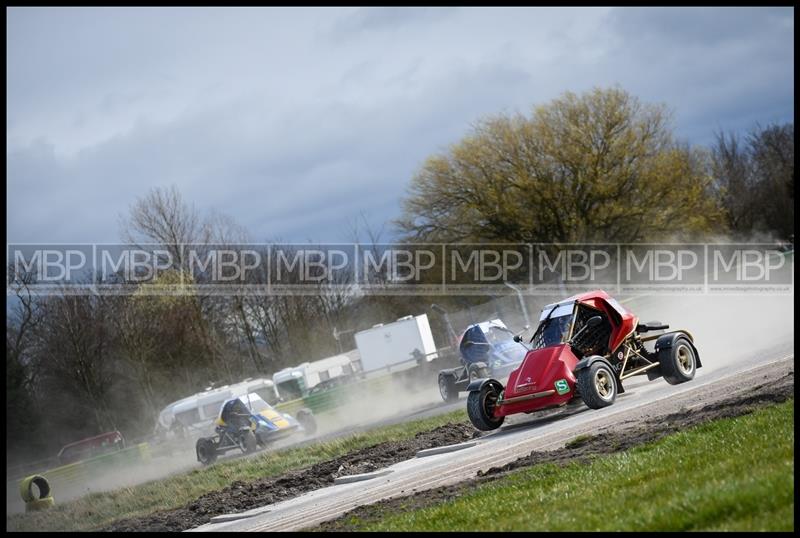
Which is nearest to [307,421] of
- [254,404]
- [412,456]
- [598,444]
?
[254,404]

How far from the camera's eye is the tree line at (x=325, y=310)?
47.6 m

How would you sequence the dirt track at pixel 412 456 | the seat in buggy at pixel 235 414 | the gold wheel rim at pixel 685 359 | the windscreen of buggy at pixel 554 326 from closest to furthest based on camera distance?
the dirt track at pixel 412 456 < the windscreen of buggy at pixel 554 326 < the gold wheel rim at pixel 685 359 < the seat in buggy at pixel 235 414

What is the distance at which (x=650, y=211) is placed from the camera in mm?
55000

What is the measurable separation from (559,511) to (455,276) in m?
47.2

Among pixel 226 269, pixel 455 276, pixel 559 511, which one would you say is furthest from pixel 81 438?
pixel 559 511

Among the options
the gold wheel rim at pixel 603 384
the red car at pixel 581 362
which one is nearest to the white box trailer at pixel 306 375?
the red car at pixel 581 362

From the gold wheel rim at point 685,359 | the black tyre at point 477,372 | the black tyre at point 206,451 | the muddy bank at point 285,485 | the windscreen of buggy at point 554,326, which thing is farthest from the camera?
the black tyre at point 206,451

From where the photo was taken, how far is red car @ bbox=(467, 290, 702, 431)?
647 inches

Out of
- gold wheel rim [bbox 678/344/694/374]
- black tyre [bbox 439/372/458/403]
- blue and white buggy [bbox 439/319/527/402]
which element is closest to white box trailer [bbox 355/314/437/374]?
black tyre [bbox 439/372/458/403]

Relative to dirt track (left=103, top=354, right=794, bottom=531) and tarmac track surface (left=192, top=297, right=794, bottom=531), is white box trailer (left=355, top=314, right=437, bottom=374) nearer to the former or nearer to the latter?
tarmac track surface (left=192, top=297, right=794, bottom=531)

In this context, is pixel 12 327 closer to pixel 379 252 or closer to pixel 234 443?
pixel 234 443

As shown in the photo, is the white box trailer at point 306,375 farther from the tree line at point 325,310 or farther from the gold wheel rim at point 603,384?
the gold wheel rim at point 603,384

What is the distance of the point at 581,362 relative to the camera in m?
16.4

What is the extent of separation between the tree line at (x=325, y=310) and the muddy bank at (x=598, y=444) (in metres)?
38.3
